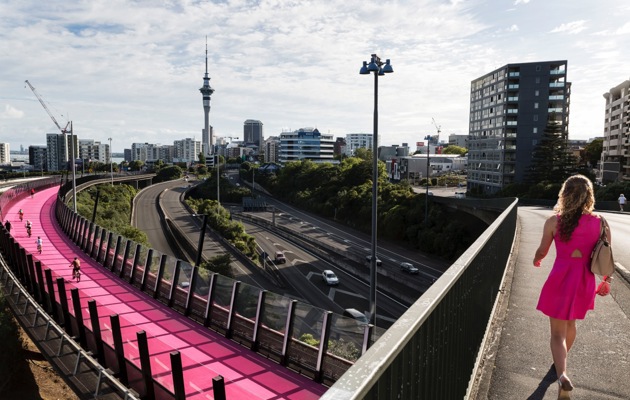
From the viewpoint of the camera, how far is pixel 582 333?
5.73 metres

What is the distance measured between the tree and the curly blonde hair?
70687 millimetres

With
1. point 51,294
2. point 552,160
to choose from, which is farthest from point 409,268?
point 51,294

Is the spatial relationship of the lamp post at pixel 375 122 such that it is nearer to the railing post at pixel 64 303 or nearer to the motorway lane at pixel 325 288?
the railing post at pixel 64 303

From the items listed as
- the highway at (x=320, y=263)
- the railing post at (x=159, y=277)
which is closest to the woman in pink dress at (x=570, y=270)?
the railing post at (x=159, y=277)

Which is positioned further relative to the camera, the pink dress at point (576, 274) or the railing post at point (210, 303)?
the railing post at point (210, 303)

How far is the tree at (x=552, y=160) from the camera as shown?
224 ft

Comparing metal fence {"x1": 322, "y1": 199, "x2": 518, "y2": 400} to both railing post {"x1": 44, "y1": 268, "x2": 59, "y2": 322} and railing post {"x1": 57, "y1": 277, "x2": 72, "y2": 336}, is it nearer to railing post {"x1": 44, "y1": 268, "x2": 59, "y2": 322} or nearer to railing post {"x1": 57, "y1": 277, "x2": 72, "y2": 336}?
railing post {"x1": 57, "y1": 277, "x2": 72, "y2": 336}

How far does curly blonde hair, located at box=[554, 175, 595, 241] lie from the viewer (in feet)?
13.3

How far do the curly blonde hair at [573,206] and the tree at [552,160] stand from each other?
70687mm

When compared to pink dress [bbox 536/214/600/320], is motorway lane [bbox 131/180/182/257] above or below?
below

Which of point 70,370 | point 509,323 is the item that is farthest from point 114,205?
point 509,323

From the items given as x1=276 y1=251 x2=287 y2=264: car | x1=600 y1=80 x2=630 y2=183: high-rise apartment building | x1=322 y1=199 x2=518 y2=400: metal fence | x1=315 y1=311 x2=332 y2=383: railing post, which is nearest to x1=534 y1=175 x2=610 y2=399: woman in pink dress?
x1=322 y1=199 x2=518 y2=400: metal fence

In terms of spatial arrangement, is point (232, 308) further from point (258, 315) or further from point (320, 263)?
point (320, 263)

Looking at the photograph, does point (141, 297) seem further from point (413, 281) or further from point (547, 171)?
point (547, 171)
